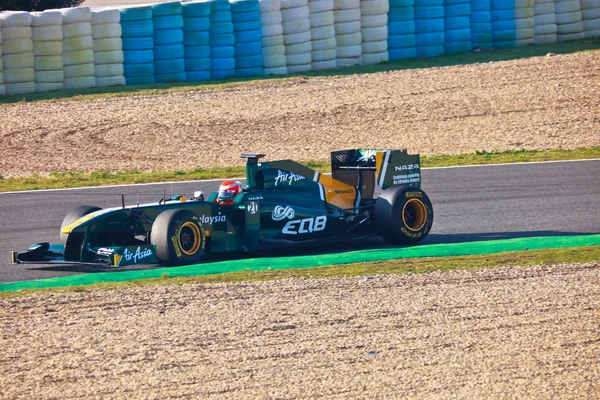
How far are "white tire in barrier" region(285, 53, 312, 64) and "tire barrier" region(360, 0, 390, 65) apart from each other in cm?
160

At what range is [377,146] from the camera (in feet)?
63.6

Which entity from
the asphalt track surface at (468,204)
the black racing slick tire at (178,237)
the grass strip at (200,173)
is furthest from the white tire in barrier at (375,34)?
the black racing slick tire at (178,237)

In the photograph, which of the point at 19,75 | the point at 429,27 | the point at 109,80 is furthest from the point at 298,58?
the point at 19,75

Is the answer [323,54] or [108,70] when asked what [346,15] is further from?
[108,70]

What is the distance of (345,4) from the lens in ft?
74.7

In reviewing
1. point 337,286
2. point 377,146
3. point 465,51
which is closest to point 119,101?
point 377,146

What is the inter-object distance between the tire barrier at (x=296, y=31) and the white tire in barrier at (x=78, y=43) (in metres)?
4.70

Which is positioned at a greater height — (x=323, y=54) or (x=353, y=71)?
(x=323, y=54)

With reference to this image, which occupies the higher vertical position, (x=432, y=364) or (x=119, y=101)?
(x=119, y=101)

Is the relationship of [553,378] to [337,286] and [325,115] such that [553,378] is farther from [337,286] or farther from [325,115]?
[325,115]

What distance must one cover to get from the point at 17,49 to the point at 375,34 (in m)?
9.00

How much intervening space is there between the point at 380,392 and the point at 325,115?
1541cm

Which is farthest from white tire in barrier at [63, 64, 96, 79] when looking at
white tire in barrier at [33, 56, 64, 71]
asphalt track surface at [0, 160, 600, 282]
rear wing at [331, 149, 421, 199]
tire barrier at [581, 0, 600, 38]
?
tire barrier at [581, 0, 600, 38]

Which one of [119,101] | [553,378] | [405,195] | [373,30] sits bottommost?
[553,378]
